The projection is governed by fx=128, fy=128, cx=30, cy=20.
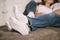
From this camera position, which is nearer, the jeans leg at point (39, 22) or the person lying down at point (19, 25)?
the person lying down at point (19, 25)

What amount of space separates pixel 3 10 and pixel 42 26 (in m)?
0.74

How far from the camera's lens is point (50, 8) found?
212cm

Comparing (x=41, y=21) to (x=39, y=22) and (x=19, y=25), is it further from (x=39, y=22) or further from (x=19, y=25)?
(x=19, y=25)

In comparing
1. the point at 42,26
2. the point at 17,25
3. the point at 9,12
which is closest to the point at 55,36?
the point at 42,26

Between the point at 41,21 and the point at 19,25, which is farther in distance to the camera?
the point at 41,21

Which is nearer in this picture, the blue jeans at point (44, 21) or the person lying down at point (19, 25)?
the person lying down at point (19, 25)

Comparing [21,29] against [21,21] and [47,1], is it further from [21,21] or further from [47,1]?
[47,1]

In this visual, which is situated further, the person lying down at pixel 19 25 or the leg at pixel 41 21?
the leg at pixel 41 21

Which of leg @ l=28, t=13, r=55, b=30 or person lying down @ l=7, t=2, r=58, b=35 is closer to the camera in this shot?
person lying down @ l=7, t=2, r=58, b=35

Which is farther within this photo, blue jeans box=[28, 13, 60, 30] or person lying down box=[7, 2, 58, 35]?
blue jeans box=[28, 13, 60, 30]

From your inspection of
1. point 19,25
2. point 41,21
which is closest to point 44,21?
point 41,21

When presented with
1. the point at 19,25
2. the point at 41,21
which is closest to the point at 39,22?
the point at 41,21

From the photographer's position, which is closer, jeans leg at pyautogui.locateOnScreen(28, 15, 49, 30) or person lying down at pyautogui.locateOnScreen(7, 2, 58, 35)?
person lying down at pyautogui.locateOnScreen(7, 2, 58, 35)

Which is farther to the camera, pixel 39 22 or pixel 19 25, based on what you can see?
pixel 39 22
